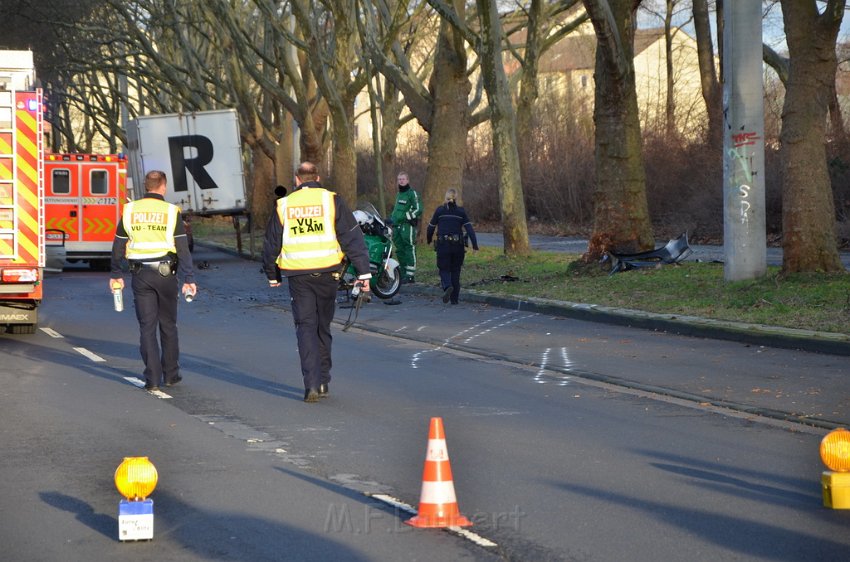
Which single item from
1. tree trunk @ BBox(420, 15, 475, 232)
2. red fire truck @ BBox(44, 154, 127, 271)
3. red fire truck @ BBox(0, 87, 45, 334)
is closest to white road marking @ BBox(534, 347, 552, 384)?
red fire truck @ BBox(0, 87, 45, 334)

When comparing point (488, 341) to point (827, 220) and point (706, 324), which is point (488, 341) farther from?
point (827, 220)

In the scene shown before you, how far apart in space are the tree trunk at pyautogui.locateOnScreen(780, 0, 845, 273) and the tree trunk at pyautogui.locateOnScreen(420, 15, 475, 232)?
45.3ft

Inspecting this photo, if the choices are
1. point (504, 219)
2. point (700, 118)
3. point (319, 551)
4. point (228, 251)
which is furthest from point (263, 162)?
point (319, 551)

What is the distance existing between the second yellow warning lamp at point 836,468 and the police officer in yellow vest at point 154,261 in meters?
6.59

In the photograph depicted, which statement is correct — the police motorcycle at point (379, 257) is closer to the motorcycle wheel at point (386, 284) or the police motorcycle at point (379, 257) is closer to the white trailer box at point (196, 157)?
the motorcycle wheel at point (386, 284)

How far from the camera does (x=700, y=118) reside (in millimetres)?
44000

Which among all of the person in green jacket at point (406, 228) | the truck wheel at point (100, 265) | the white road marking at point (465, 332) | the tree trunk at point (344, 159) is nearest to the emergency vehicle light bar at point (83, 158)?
the truck wheel at point (100, 265)

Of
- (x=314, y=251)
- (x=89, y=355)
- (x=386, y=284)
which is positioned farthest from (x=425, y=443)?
(x=386, y=284)

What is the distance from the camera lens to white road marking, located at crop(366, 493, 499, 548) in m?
6.26

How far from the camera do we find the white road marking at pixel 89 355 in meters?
13.9

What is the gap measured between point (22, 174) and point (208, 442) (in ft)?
25.3

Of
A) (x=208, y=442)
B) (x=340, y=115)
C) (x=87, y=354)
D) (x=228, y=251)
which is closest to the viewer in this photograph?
(x=208, y=442)

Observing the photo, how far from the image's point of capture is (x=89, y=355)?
14352 millimetres

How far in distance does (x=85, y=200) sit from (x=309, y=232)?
21.5 m
